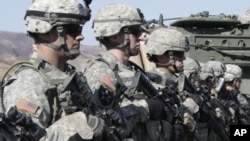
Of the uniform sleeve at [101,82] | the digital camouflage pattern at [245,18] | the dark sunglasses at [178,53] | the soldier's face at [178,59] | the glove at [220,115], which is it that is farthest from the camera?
the digital camouflage pattern at [245,18]

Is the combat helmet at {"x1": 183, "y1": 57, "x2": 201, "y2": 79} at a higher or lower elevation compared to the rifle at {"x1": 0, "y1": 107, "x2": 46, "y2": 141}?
lower

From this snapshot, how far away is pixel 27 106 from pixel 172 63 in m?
3.71

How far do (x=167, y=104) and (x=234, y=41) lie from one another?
9672 millimetres

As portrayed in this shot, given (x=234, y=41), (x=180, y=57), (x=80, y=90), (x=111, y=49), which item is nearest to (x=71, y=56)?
(x=80, y=90)

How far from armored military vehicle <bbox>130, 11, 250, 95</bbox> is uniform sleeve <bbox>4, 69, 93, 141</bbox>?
36.7 ft

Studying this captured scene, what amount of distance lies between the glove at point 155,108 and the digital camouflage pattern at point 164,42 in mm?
1622

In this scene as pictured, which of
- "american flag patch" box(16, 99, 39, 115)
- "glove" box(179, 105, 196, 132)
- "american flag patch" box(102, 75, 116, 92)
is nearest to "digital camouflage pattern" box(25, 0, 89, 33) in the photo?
"american flag patch" box(16, 99, 39, 115)

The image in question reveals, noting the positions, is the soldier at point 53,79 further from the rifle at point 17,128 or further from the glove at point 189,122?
the glove at point 189,122

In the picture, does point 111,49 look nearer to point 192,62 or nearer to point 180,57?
point 180,57

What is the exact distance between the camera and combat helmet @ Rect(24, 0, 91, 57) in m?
5.08

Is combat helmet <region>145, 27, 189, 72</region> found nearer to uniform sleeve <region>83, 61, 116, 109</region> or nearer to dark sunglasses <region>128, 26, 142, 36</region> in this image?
dark sunglasses <region>128, 26, 142, 36</region>

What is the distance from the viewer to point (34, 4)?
204 inches

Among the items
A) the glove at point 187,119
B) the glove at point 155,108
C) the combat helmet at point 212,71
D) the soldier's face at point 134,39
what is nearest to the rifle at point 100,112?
the glove at point 155,108

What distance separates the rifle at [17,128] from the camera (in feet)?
12.9
